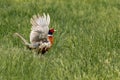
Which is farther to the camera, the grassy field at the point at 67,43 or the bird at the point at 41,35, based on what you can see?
the bird at the point at 41,35

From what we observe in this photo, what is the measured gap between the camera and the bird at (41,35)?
22.2 ft

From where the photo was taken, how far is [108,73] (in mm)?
5258

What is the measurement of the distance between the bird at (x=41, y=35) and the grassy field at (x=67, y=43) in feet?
0.51

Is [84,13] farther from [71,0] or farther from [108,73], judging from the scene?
[108,73]

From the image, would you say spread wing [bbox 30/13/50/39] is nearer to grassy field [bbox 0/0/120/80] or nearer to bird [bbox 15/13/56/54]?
bird [bbox 15/13/56/54]

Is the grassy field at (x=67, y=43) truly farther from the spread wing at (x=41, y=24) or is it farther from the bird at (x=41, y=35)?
the spread wing at (x=41, y=24)

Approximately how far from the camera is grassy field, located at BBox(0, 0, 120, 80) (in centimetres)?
542

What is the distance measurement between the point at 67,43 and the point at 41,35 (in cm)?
81

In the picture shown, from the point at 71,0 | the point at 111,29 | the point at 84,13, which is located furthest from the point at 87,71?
the point at 71,0

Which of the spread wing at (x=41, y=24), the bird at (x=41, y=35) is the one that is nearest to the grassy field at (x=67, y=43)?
the bird at (x=41, y=35)

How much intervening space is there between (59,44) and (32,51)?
98cm

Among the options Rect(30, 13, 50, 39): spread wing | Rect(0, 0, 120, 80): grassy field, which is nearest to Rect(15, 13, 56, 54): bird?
Rect(30, 13, 50, 39): spread wing

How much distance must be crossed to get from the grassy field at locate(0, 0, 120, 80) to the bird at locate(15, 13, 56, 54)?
6.1 inches

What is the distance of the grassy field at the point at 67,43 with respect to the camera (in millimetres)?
5421
